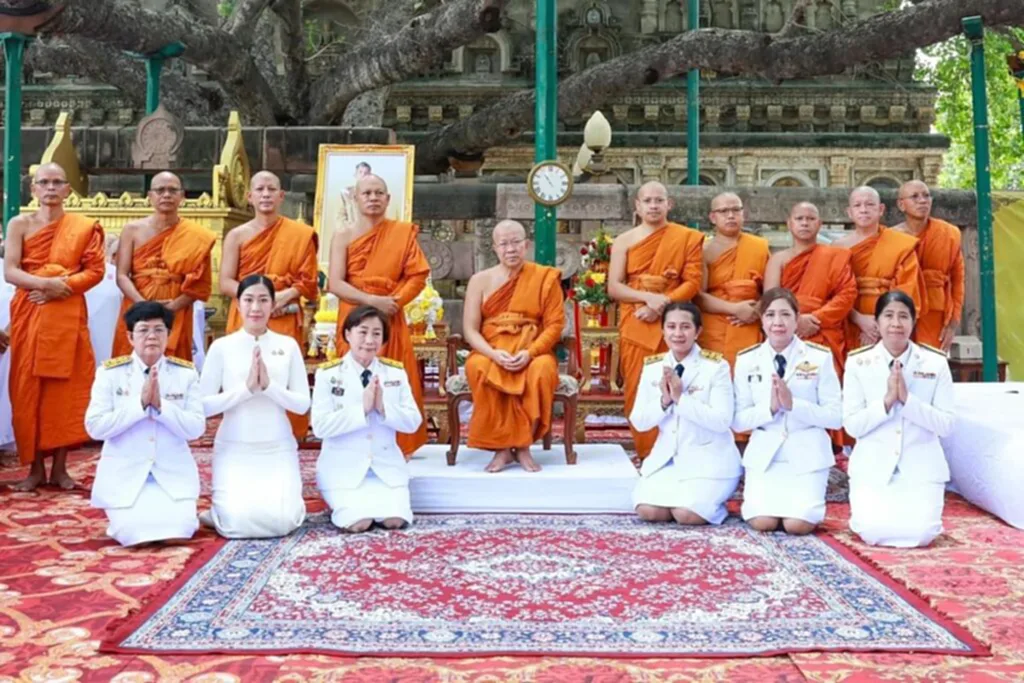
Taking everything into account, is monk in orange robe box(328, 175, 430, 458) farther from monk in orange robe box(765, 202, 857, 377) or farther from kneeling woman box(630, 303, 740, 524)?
monk in orange robe box(765, 202, 857, 377)

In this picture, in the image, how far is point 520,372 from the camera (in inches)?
207

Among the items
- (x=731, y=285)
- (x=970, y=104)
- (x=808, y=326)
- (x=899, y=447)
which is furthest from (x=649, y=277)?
(x=970, y=104)

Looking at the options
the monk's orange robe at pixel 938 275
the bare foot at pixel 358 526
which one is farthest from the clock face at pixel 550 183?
the bare foot at pixel 358 526

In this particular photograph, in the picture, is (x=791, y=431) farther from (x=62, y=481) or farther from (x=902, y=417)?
(x=62, y=481)

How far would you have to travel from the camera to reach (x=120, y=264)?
231 inches

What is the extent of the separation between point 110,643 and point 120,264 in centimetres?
332

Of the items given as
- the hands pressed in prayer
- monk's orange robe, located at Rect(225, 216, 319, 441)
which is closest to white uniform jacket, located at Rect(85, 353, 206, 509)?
monk's orange robe, located at Rect(225, 216, 319, 441)

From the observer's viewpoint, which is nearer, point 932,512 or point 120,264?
point 932,512

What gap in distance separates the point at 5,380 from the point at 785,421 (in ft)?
15.2

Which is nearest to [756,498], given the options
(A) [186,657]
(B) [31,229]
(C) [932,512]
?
(C) [932,512]

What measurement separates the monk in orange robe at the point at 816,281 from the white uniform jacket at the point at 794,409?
0.95m

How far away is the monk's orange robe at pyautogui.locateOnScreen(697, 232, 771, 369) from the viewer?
5855 mm

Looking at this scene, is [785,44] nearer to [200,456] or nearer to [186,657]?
[200,456]

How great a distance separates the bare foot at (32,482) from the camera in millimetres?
5460
